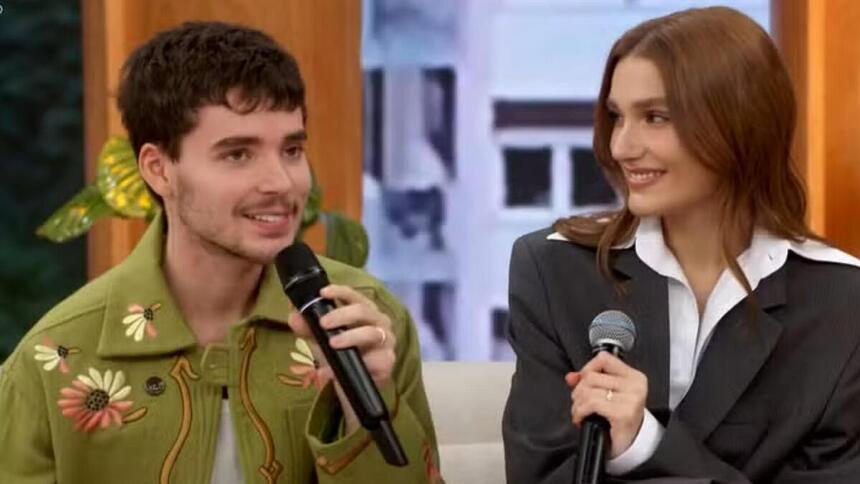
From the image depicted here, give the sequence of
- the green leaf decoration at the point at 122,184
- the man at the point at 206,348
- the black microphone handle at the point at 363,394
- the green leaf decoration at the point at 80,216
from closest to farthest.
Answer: the black microphone handle at the point at 363,394
the man at the point at 206,348
the green leaf decoration at the point at 122,184
the green leaf decoration at the point at 80,216

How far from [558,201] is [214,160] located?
2052 mm

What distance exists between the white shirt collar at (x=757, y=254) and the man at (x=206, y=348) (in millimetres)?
329

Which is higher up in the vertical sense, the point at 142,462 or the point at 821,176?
the point at 821,176

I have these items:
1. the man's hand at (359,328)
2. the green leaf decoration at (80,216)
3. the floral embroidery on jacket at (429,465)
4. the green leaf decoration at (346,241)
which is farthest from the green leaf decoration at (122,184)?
the man's hand at (359,328)

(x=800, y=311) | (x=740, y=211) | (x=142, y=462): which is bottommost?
(x=142, y=462)

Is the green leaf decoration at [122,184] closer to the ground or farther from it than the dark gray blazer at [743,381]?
farther from it

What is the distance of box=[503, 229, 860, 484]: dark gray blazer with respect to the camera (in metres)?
1.76

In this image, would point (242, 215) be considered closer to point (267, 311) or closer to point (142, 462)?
point (267, 311)

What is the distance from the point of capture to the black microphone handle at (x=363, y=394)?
4.50ft

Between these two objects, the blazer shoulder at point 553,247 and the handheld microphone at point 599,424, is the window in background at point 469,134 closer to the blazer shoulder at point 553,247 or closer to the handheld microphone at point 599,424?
the blazer shoulder at point 553,247

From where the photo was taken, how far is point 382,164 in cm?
356

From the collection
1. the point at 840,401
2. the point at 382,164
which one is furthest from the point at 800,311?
the point at 382,164

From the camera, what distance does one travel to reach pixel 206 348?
174 centimetres

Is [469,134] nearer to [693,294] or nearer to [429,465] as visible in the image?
[693,294]
